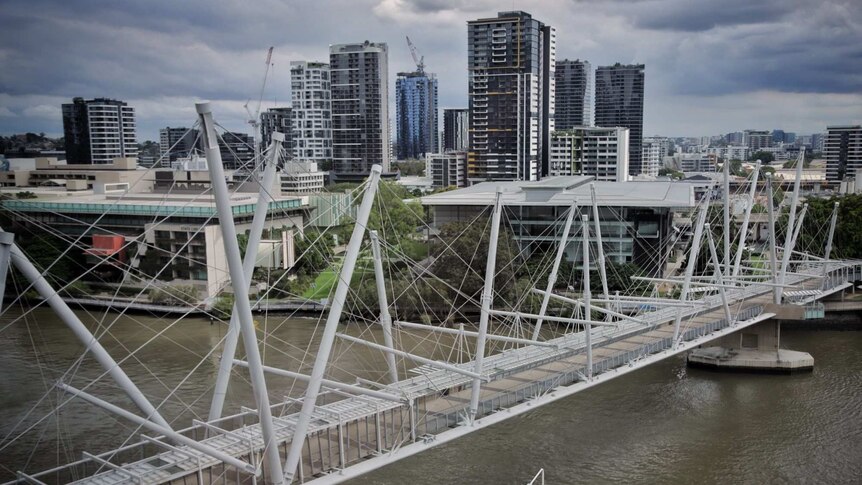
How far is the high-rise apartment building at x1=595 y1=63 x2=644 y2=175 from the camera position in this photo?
63156 mm

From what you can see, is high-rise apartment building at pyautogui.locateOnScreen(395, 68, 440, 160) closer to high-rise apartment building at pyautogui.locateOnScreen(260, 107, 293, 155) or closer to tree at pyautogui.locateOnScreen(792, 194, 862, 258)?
high-rise apartment building at pyautogui.locateOnScreen(260, 107, 293, 155)

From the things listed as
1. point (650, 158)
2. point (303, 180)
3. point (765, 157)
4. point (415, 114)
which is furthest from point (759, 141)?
point (303, 180)

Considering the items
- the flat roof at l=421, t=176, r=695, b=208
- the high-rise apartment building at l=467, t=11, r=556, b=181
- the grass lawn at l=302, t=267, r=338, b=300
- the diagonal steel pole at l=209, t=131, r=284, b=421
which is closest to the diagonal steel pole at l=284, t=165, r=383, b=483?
the diagonal steel pole at l=209, t=131, r=284, b=421

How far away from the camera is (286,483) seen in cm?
636

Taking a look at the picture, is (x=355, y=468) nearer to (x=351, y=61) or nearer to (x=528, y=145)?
(x=528, y=145)

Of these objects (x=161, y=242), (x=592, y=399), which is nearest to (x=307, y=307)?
(x=161, y=242)

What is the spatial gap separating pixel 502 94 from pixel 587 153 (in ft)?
16.7

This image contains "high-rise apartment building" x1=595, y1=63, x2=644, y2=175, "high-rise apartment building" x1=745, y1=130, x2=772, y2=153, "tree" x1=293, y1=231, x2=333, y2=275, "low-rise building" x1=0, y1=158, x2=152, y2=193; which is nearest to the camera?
"tree" x1=293, y1=231, x2=333, y2=275

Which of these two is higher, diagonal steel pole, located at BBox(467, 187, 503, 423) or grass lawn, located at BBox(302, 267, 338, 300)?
diagonal steel pole, located at BBox(467, 187, 503, 423)

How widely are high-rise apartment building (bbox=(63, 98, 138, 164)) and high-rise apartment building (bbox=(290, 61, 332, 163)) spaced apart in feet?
36.8

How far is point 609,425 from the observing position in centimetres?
1056

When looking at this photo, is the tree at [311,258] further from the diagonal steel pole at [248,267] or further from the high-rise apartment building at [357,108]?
the high-rise apartment building at [357,108]

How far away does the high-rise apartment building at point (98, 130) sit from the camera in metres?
35.0

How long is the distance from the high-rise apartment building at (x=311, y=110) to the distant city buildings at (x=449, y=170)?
20.6 feet
